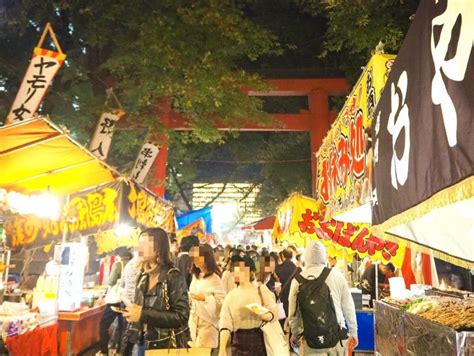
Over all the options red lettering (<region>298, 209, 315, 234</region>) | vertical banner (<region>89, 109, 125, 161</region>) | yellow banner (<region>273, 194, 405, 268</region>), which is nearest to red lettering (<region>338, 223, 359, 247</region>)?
yellow banner (<region>273, 194, 405, 268</region>)

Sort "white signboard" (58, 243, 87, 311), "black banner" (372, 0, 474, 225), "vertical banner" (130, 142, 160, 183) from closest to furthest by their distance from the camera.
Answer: "black banner" (372, 0, 474, 225) < "white signboard" (58, 243, 87, 311) < "vertical banner" (130, 142, 160, 183)

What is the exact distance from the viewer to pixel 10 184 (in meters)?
7.14

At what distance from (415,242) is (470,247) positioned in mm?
502

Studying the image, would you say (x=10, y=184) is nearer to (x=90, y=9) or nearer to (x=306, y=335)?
(x=306, y=335)

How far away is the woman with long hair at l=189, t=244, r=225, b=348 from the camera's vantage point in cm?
540

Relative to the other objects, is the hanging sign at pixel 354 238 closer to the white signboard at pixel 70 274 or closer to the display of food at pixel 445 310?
the display of food at pixel 445 310

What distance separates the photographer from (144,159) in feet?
42.8

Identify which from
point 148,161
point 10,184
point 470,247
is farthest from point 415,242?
point 148,161

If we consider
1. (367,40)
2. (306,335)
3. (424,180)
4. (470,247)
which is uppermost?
(367,40)

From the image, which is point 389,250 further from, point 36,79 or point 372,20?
point 36,79

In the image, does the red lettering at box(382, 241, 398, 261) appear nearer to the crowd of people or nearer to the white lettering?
the crowd of people

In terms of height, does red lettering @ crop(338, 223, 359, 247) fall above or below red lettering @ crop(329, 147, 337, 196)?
below

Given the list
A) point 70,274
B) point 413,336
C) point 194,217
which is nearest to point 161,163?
point 194,217

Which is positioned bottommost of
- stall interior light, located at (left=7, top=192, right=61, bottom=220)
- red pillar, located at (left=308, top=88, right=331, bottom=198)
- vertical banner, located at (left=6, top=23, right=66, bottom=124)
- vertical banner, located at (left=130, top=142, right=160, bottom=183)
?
stall interior light, located at (left=7, top=192, right=61, bottom=220)
